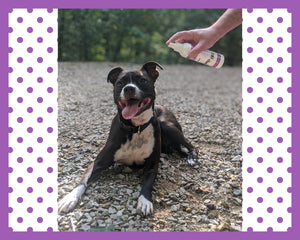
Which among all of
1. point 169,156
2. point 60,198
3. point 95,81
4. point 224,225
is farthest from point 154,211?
point 95,81

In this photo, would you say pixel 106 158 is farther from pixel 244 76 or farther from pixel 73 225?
pixel 244 76

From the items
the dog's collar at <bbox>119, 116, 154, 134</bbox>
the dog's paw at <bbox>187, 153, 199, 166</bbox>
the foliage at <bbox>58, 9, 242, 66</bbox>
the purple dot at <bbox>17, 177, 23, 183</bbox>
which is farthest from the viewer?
the foliage at <bbox>58, 9, 242, 66</bbox>

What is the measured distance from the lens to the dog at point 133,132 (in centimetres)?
298

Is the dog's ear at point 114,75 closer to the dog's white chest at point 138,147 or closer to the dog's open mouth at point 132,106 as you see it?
the dog's open mouth at point 132,106

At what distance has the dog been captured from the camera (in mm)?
2975

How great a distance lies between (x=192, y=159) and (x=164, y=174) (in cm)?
52

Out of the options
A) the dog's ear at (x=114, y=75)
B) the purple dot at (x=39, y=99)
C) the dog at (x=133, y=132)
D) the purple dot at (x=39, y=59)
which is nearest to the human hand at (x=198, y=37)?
the dog at (x=133, y=132)

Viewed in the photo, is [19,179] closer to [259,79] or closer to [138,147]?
[138,147]

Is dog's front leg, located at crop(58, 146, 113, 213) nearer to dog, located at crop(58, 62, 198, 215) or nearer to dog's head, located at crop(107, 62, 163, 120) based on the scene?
dog, located at crop(58, 62, 198, 215)

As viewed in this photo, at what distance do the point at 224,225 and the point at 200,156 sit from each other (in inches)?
55.5

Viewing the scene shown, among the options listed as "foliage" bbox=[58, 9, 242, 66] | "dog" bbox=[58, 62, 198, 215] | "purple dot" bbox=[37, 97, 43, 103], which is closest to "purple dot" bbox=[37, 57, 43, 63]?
"purple dot" bbox=[37, 97, 43, 103]

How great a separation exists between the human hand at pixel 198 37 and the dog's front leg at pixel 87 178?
1.36m

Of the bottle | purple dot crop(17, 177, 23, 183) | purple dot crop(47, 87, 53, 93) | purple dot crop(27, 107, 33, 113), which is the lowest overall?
purple dot crop(17, 177, 23, 183)

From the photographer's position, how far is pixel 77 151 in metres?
3.86
